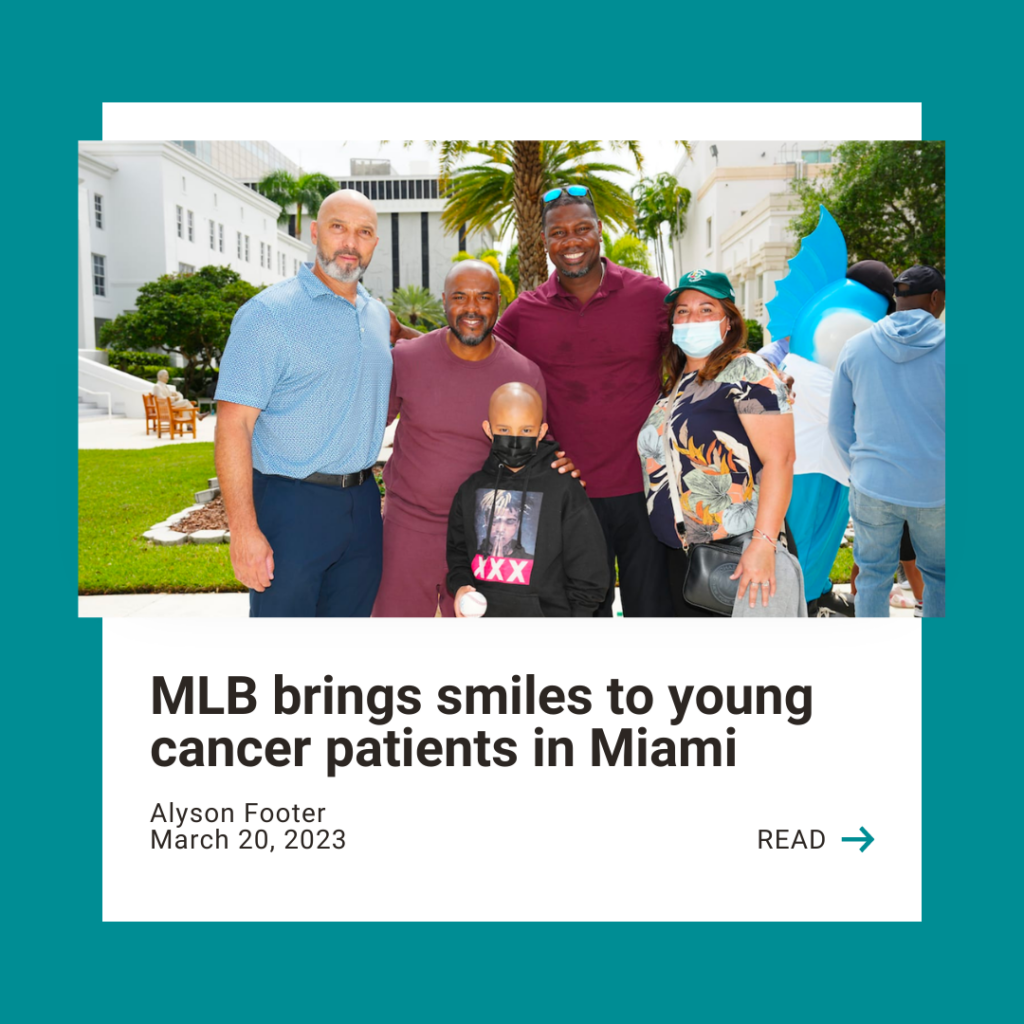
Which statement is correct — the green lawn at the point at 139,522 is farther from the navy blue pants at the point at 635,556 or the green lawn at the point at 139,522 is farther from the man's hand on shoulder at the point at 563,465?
the navy blue pants at the point at 635,556

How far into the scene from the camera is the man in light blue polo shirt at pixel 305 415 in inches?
116

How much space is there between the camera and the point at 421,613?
11.5 feet

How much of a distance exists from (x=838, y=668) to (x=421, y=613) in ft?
5.42

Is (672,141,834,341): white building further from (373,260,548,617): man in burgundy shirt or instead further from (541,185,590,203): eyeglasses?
(373,260,548,617): man in burgundy shirt

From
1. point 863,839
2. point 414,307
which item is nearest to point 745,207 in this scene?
point 863,839

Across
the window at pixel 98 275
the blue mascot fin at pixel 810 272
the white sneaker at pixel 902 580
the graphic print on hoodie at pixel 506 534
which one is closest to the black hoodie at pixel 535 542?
the graphic print on hoodie at pixel 506 534

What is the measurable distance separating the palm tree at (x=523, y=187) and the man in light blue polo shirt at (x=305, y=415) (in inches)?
120

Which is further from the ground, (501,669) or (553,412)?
(553,412)

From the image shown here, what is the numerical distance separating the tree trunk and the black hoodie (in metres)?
3.93

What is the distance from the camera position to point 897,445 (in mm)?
3619

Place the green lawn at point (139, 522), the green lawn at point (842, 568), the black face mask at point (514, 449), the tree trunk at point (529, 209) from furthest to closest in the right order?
the green lawn at point (842, 568)
the tree trunk at point (529, 209)
the green lawn at point (139, 522)
the black face mask at point (514, 449)

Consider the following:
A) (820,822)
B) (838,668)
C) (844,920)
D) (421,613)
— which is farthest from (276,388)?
(844,920)

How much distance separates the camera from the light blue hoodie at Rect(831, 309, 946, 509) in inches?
139

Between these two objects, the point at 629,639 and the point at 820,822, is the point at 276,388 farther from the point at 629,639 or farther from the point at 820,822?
the point at 820,822
